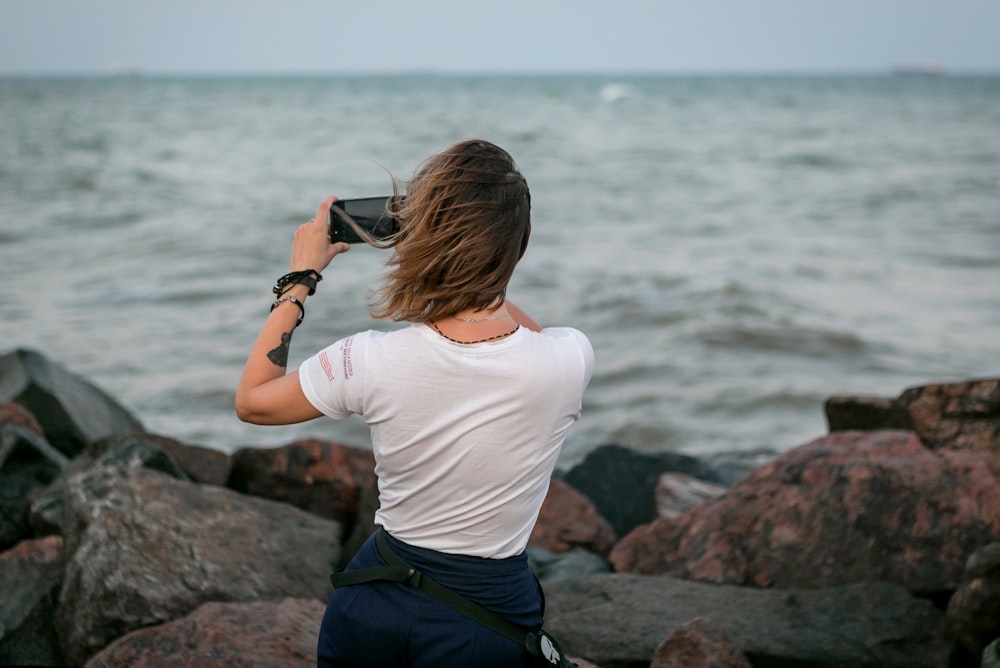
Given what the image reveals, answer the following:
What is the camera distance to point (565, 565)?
4.47 meters

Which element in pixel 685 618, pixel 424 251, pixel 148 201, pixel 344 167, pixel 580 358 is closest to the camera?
pixel 424 251

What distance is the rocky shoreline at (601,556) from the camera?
316cm

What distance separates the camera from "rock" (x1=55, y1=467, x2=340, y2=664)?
339cm

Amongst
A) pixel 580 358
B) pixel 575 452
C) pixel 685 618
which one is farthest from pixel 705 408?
pixel 580 358

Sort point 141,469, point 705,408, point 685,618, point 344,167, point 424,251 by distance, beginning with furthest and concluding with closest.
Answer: point 344,167 < point 705,408 < point 141,469 < point 685,618 < point 424,251

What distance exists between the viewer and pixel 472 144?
1805 millimetres

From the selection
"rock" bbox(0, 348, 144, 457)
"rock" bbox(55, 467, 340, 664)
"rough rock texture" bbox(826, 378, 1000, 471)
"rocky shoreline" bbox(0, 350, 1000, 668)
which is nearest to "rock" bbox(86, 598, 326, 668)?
"rocky shoreline" bbox(0, 350, 1000, 668)

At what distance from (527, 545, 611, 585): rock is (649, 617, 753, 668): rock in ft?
4.34

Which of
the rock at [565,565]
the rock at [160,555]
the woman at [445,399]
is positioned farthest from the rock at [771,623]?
Answer: the woman at [445,399]

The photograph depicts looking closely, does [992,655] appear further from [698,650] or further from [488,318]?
[488,318]

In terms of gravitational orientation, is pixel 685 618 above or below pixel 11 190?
above

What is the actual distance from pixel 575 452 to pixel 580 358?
18.1 feet

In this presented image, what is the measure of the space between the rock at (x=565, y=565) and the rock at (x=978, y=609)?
5.09ft

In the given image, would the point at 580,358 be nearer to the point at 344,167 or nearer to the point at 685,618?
the point at 685,618
